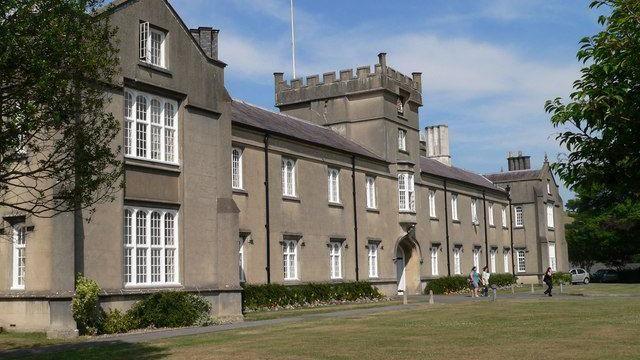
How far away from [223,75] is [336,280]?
14.3 metres

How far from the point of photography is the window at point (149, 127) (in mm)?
23812

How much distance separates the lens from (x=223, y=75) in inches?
1085

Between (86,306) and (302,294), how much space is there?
579 inches

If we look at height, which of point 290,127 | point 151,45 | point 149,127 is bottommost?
point 149,127

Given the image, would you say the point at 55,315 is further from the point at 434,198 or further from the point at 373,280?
the point at 434,198

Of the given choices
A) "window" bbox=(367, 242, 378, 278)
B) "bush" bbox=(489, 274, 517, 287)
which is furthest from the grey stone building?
"bush" bbox=(489, 274, 517, 287)

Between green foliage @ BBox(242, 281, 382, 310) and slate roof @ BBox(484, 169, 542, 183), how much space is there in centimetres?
2978

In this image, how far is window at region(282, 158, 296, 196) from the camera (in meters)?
35.2

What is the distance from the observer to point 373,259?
4206 cm

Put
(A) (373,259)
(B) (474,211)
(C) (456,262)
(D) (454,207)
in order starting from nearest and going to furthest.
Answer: (A) (373,259), (C) (456,262), (D) (454,207), (B) (474,211)

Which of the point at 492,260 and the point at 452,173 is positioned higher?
the point at 452,173

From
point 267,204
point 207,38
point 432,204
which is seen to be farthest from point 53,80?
point 432,204

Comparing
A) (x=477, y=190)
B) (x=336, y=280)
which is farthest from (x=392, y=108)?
(x=477, y=190)

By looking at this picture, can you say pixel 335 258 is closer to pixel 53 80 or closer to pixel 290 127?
pixel 290 127
